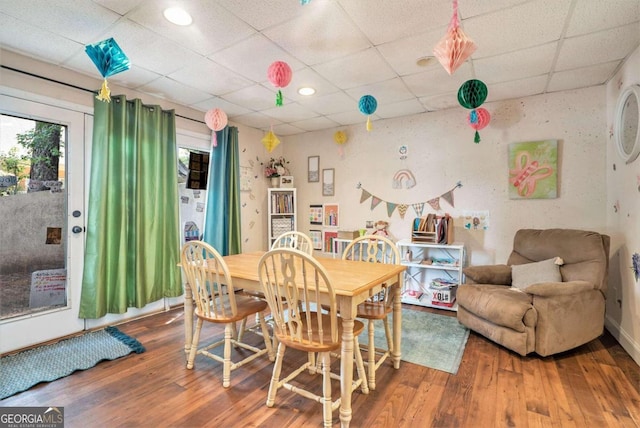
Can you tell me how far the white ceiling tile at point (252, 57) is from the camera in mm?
2189

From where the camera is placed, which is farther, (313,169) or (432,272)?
(313,169)

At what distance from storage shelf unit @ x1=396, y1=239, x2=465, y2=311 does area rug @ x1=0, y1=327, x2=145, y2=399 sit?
9.07 ft

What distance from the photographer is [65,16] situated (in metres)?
1.89

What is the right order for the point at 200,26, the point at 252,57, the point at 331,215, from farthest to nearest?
the point at 331,215 → the point at 252,57 → the point at 200,26

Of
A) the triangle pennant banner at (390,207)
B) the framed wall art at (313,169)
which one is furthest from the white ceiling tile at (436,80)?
the framed wall art at (313,169)

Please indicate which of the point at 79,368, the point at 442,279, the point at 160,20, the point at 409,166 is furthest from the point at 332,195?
the point at 79,368

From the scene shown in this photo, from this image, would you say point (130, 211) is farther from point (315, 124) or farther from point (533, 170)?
point (533, 170)

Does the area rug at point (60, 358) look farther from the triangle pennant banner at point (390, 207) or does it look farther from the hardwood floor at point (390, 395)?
the triangle pennant banner at point (390, 207)

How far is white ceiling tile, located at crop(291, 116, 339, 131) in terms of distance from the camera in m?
4.07

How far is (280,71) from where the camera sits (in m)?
2.07

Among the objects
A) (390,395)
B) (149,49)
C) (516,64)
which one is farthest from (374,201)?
(149,49)

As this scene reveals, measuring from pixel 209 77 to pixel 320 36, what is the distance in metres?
1.17

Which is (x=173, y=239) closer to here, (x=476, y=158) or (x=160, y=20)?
(x=160, y=20)

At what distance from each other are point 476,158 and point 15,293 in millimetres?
4434
